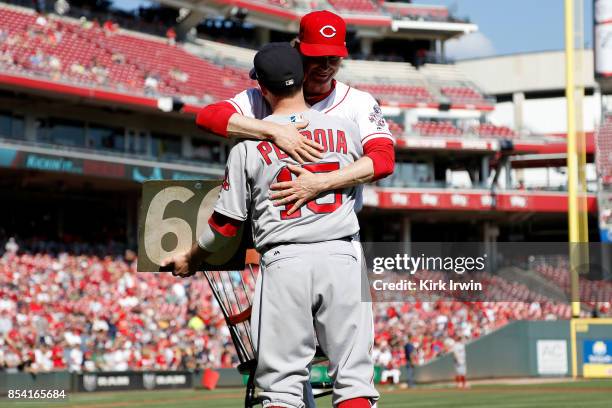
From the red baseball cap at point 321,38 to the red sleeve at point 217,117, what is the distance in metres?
0.47

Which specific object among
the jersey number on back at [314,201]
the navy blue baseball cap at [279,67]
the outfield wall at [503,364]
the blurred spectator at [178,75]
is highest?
the blurred spectator at [178,75]

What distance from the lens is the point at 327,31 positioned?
175 inches

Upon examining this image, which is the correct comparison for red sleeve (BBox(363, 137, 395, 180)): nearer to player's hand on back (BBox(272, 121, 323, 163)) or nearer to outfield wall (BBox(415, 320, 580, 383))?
player's hand on back (BBox(272, 121, 323, 163))

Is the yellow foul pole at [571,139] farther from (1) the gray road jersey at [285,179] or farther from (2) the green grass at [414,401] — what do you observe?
(1) the gray road jersey at [285,179]

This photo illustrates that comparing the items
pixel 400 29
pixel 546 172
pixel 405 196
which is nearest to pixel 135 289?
pixel 405 196

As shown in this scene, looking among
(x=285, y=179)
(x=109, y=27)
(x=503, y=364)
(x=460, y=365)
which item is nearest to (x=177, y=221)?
(x=285, y=179)

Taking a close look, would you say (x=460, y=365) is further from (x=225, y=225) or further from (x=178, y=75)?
(x=225, y=225)

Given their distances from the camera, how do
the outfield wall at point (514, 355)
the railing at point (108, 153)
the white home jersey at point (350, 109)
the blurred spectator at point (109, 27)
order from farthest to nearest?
the blurred spectator at point (109, 27) → the railing at point (108, 153) → the outfield wall at point (514, 355) → the white home jersey at point (350, 109)

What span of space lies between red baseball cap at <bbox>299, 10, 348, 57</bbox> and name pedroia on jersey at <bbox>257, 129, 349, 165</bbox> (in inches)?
14.1

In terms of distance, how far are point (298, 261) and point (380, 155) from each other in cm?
62

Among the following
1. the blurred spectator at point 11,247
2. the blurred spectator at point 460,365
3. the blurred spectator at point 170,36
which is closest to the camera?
the blurred spectator at point 460,365

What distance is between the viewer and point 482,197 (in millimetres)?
40750

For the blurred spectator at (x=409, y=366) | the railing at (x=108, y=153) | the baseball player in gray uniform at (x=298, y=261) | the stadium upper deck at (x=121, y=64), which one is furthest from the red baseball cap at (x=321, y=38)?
the stadium upper deck at (x=121, y=64)

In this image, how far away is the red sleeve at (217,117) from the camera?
15.0 ft
